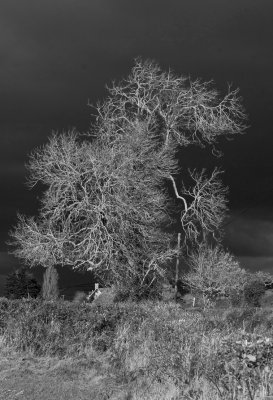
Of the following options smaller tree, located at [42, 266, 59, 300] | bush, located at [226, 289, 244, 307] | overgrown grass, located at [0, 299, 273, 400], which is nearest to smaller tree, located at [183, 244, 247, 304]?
bush, located at [226, 289, 244, 307]

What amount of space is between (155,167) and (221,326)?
66.4 ft

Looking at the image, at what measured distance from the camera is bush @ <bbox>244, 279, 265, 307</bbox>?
119 ft

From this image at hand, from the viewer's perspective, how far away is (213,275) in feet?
144

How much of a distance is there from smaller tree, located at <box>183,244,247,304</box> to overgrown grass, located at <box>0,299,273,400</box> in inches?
1146

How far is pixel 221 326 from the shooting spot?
13.0 m

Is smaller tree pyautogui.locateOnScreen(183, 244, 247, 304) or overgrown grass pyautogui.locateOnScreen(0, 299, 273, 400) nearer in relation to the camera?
overgrown grass pyautogui.locateOnScreen(0, 299, 273, 400)

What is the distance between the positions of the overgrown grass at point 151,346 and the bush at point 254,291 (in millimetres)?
23889

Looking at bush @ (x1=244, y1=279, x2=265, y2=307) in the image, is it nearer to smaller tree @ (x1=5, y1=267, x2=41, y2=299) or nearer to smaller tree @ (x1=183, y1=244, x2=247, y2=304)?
smaller tree @ (x1=183, y1=244, x2=247, y2=304)

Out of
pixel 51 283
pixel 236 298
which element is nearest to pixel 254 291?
pixel 236 298

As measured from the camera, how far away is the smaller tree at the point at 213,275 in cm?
4212

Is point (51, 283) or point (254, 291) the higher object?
point (254, 291)

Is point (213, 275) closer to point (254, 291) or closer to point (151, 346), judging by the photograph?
point (254, 291)

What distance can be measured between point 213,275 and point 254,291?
6.50 m

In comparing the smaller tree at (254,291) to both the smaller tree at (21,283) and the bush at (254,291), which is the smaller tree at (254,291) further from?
the smaller tree at (21,283)
